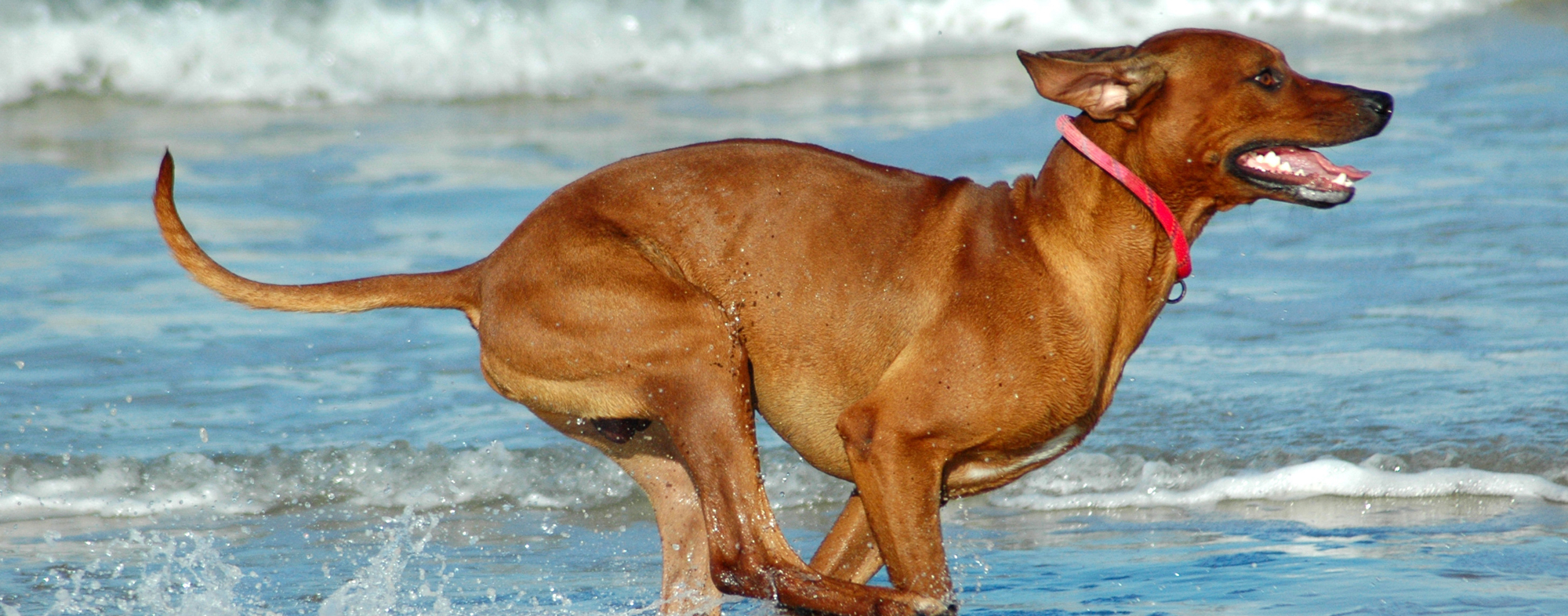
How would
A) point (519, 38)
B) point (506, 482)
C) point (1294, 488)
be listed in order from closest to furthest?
point (1294, 488), point (506, 482), point (519, 38)

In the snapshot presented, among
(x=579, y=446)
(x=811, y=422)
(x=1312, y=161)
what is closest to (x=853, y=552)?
(x=811, y=422)

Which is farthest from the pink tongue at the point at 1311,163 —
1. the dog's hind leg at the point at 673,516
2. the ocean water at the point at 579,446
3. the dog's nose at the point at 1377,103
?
the dog's hind leg at the point at 673,516

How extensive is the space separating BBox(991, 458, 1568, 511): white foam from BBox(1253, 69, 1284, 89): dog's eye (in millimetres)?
2337

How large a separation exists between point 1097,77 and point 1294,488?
2637mm

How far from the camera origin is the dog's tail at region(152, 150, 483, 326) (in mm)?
4066

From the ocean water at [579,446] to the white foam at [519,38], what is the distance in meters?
0.47

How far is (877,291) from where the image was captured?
390 centimetres

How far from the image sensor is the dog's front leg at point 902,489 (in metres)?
3.73

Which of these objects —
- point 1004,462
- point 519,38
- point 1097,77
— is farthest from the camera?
point 519,38

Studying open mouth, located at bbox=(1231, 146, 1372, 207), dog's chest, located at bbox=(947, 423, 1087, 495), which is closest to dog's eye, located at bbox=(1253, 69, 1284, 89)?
open mouth, located at bbox=(1231, 146, 1372, 207)

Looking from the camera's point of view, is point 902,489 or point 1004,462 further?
point 1004,462

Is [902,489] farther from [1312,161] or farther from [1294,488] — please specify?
[1294,488]

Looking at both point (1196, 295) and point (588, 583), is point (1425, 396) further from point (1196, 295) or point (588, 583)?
point (588, 583)

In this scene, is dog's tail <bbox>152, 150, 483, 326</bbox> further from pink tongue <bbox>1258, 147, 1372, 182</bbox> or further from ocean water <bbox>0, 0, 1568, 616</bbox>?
pink tongue <bbox>1258, 147, 1372, 182</bbox>
